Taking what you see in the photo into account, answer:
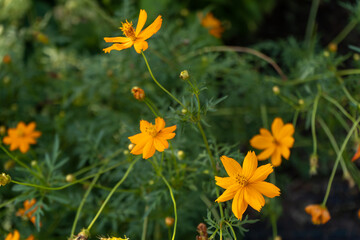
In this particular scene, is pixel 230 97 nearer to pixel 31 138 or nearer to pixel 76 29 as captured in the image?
pixel 31 138

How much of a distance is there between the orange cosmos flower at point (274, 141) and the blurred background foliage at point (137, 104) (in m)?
0.09

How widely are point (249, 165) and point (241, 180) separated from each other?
0.14ft

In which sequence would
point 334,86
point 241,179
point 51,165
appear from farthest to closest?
point 334,86
point 51,165
point 241,179

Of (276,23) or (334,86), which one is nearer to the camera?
(334,86)

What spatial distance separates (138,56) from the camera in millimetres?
1741

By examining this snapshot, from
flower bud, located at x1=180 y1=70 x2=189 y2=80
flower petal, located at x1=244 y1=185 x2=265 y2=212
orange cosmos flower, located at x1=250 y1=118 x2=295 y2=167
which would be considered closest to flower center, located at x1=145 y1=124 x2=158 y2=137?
flower bud, located at x1=180 y1=70 x2=189 y2=80

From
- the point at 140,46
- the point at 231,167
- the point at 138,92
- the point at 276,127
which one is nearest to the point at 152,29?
the point at 140,46

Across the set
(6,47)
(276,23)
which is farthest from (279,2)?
(6,47)

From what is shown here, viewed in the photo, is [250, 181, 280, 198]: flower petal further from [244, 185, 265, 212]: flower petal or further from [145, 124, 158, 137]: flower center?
[145, 124, 158, 137]: flower center

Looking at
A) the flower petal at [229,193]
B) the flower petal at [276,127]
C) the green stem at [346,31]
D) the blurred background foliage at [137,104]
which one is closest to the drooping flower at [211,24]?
the blurred background foliage at [137,104]

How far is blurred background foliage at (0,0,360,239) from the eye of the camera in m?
1.44

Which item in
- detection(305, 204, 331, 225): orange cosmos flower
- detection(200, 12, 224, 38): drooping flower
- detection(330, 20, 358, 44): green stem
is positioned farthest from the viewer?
detection(200, 12, 224, 38): drooping flower

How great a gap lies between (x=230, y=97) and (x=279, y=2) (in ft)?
4.09

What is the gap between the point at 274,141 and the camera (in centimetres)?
129
